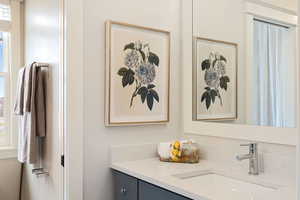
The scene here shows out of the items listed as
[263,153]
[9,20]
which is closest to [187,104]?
[263,153]

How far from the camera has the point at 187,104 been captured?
2.16 meters

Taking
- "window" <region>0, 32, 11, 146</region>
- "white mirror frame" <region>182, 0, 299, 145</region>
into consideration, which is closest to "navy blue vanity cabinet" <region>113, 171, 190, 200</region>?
"white mirror frame" <region>182, 0, 299, 145</region>

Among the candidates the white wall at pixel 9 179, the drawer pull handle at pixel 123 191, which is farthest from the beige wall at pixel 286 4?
the white wall at pixel 9 179

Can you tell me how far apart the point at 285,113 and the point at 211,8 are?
0.88 metres

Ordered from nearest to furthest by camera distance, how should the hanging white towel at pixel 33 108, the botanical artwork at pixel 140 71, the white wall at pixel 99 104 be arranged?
the white wall at pixel 99 104 < the botanical artwork at pixel 140 71 < the hanging white towel at pixel 33 108

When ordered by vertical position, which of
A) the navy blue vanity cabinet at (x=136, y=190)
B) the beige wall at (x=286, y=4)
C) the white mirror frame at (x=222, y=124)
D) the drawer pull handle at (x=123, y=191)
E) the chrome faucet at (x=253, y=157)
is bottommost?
the drawer pull handle at (x=123, y=191)

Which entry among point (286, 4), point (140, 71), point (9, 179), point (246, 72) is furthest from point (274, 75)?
point (9, 179)

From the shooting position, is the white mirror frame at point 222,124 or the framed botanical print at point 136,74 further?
the framed botanical print at point 136,74

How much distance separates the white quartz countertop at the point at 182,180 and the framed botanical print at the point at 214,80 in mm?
346

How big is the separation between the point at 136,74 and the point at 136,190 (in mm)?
754

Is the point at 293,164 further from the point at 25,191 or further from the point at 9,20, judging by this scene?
the point at 9,20

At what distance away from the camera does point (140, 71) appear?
2016 mm

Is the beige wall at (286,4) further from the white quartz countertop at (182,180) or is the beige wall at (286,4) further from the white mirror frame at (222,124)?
the white quartz countertop at (182,180)

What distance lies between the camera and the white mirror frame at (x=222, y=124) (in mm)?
1560
